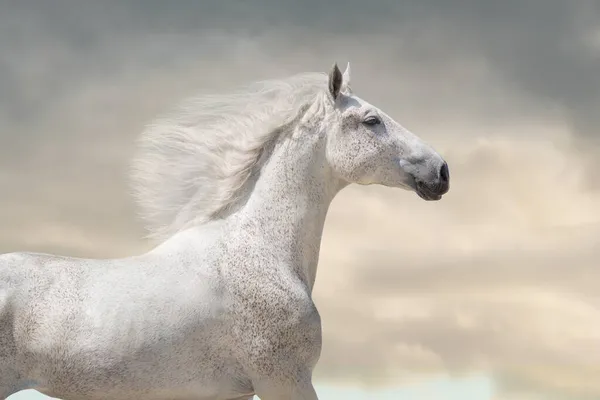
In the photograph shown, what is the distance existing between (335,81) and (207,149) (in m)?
1.04

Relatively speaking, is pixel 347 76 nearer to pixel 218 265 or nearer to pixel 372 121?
pixel 372 121

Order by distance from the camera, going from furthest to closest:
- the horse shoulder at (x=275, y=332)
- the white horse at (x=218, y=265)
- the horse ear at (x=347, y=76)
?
1. the horse ear at (x=347, y=76)
2. the horse shoulder at (x=275, y=332)
3. the white horse at (x=218, y=265)

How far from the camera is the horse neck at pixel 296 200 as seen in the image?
20.0 ft

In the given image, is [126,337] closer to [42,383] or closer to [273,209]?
[42,383]

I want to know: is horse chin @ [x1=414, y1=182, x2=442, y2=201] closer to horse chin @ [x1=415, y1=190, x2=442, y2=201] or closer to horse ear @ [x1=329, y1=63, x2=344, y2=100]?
horse chin @ [x1=415, y1=190, x2=442, y2=201]

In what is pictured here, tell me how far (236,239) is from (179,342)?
0.80 m

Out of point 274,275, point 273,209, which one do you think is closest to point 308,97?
point 273,209

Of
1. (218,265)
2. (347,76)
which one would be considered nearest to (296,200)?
(218,265)

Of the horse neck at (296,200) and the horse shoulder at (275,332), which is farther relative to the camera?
the horse neck at (296,200)

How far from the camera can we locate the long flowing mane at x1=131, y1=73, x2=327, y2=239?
629 cm

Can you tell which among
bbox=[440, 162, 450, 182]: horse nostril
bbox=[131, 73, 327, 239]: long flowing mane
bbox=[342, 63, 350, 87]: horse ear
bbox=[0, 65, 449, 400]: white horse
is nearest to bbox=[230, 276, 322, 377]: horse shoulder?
bbox=[0, 65, 449, 400]: white horse

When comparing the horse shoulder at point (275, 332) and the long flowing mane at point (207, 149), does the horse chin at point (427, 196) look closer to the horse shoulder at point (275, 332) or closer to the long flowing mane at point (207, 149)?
the long flowing mane at point (207, 149)

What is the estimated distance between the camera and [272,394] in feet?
18.8

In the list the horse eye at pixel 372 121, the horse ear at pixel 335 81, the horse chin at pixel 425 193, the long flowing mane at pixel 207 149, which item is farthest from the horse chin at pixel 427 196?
the long flowing mane at pixel 207 149
